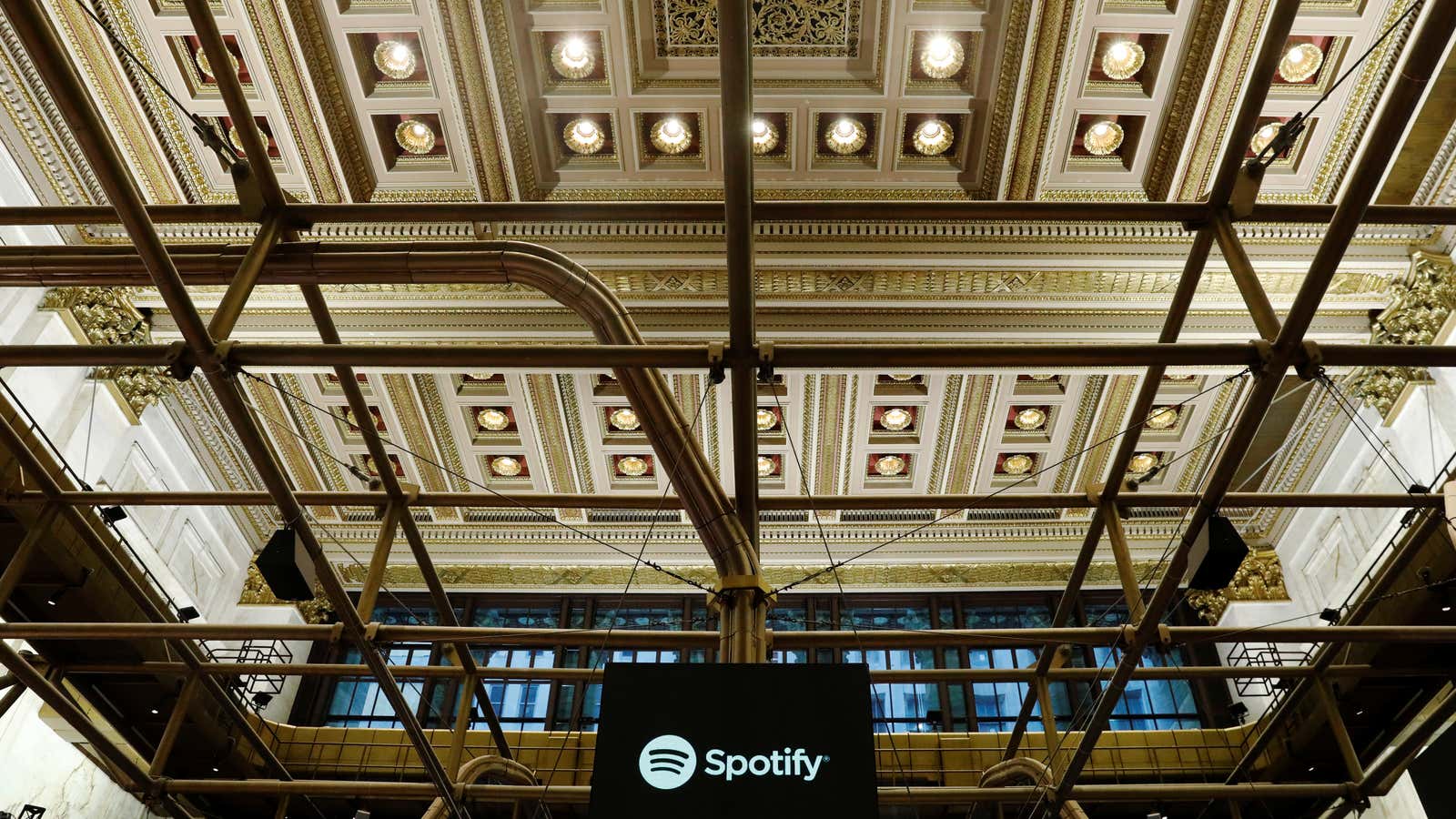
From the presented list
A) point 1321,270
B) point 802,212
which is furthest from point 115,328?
point 1321,270

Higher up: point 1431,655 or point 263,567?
point 1431,655

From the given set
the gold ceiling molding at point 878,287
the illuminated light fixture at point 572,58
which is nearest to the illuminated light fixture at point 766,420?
the gold ceiling molding at point 878,287

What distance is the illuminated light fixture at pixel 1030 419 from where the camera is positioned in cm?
1673

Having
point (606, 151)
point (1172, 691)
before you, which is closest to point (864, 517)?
point (1172, 691)

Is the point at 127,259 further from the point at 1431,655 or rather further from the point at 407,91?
the point at 1431,655

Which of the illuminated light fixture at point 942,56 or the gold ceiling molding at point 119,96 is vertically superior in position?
the illuminated light fixture at point 942,56

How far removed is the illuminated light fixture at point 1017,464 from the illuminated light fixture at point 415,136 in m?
10.6

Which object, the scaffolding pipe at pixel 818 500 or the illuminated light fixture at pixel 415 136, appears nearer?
the scaffolding pipe at pixel 818 500

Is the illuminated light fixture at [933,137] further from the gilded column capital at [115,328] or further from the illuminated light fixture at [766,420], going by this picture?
the gilded column capital at [115,328]

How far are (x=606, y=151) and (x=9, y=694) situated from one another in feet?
30.3

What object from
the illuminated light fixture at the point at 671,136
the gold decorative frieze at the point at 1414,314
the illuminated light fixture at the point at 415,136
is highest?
the illuminated light fixture at the point at 671,136

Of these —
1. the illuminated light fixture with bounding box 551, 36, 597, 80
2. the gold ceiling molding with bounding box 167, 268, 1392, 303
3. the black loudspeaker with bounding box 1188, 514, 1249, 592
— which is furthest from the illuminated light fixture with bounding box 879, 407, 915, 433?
the black loudspeaker with bounding box 1188, 514, 1249, 592

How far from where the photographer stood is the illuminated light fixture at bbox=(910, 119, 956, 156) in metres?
13.3

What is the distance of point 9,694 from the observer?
10.7 meters
